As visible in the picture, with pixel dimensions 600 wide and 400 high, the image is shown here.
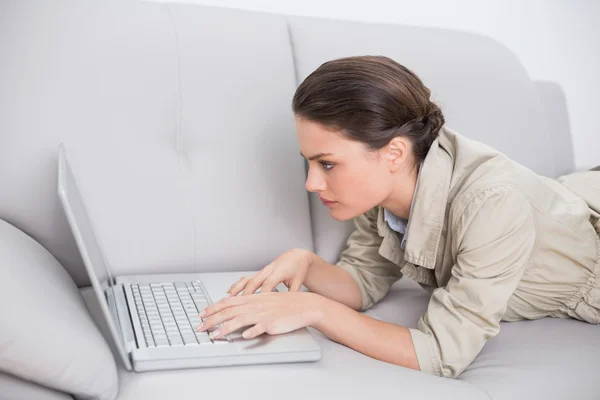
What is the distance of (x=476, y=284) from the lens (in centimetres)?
105

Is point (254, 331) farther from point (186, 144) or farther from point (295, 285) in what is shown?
point (186, 144)

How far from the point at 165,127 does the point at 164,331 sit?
0.52 metres

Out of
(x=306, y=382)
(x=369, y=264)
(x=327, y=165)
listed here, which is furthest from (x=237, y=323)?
(x=369, y=264)

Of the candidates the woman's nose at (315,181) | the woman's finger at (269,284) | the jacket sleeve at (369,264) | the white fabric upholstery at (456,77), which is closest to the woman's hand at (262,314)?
the woman's finger at (269,284)

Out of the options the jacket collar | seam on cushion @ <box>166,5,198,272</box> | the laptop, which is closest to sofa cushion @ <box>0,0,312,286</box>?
seam on cushion @ <box>166,5,198,272</box>

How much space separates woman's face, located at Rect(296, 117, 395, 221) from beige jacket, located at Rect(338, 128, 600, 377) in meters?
0.08

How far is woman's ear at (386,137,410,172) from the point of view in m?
1.12

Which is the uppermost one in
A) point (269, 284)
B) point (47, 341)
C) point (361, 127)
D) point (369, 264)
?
point (361, 127)

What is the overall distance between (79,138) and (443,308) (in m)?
0.77

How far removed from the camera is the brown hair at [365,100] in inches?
42.3

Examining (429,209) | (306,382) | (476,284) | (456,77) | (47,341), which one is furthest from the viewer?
(456,77)

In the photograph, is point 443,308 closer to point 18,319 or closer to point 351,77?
point 351,77

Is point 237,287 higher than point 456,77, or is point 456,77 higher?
point 456,77

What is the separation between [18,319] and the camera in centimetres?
78
